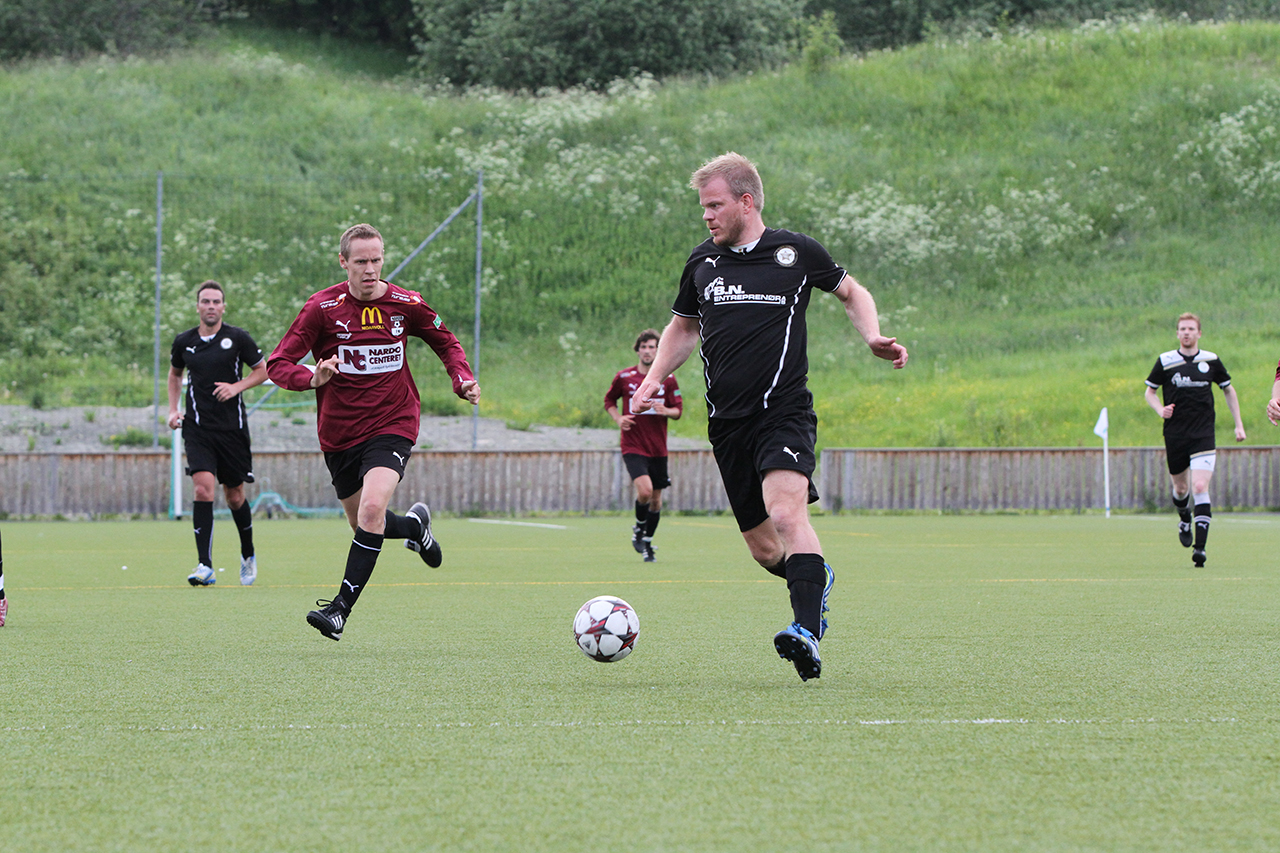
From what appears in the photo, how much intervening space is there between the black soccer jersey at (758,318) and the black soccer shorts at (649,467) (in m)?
7.49

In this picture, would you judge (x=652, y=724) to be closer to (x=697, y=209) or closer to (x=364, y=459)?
(x=364, y=459)

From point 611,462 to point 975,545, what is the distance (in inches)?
342

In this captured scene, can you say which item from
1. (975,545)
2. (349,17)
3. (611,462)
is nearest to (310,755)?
(975,545)

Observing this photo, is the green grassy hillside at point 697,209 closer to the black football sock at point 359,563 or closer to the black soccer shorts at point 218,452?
the black soccer shorts at point 218,452

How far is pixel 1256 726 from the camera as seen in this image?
4488 mm

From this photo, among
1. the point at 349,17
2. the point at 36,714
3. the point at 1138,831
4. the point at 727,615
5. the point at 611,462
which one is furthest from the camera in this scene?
the point at 349,17

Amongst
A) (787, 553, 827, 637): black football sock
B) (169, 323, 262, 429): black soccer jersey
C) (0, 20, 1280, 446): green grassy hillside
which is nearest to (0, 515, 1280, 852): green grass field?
(787, 553, 827, 637): black football sock

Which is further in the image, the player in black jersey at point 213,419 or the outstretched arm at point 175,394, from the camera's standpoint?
the outstretched arm at point 175,394

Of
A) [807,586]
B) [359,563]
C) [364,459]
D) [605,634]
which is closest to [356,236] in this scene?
[364,459]

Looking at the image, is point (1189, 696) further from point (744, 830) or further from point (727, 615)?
point (727, 615)

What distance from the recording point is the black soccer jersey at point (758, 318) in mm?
5906

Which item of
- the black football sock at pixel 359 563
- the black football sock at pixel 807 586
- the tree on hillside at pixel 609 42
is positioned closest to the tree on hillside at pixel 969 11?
the tree on hillside at pixel 609 42

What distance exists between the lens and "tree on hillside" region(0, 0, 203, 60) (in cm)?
4794

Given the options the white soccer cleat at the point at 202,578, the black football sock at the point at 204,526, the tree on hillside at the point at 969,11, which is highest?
the tree on hillside at the point at 969,11
